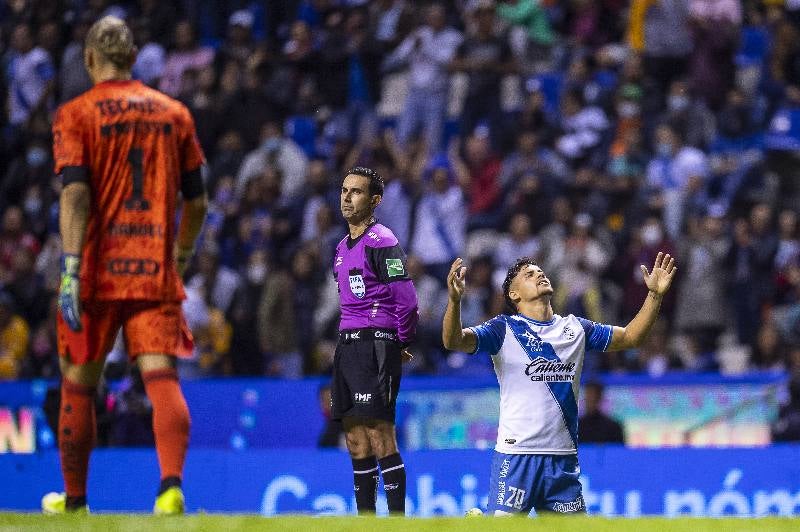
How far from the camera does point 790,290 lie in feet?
51.4

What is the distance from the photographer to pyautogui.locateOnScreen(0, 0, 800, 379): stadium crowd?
1591 centimetres

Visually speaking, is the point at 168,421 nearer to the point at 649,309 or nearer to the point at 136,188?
the point at 136,188

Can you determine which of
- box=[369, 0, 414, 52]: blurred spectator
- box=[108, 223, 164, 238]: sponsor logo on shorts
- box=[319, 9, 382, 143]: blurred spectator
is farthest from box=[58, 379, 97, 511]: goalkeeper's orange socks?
box=[369, 0, 414, 52]: blurred spectator

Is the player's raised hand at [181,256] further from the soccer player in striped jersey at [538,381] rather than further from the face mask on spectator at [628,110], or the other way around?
the face mask on spectator at [628,110]

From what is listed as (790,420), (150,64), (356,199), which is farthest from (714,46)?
(356,199)

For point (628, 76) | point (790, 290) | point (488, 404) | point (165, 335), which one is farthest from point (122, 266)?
point (628, 76)

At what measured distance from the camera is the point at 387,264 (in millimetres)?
8992

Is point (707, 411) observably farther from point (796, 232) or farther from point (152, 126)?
point (152, 126)

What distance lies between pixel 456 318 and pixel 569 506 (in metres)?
1.18

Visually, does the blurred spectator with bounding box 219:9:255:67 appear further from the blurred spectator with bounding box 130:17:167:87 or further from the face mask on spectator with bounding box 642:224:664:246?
the face mask on spectator with bounding box 642:224:664:246

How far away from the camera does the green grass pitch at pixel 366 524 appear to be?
6137 millimetres

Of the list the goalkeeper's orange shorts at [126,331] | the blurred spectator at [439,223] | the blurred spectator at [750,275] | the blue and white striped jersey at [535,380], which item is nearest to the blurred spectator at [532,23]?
the blurred spectator at [439,223]

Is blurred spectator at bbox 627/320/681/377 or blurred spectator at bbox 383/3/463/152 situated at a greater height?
blurred spectator at bbox 383/3/463/152

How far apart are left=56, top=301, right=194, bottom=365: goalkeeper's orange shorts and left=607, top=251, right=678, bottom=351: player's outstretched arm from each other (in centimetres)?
270
